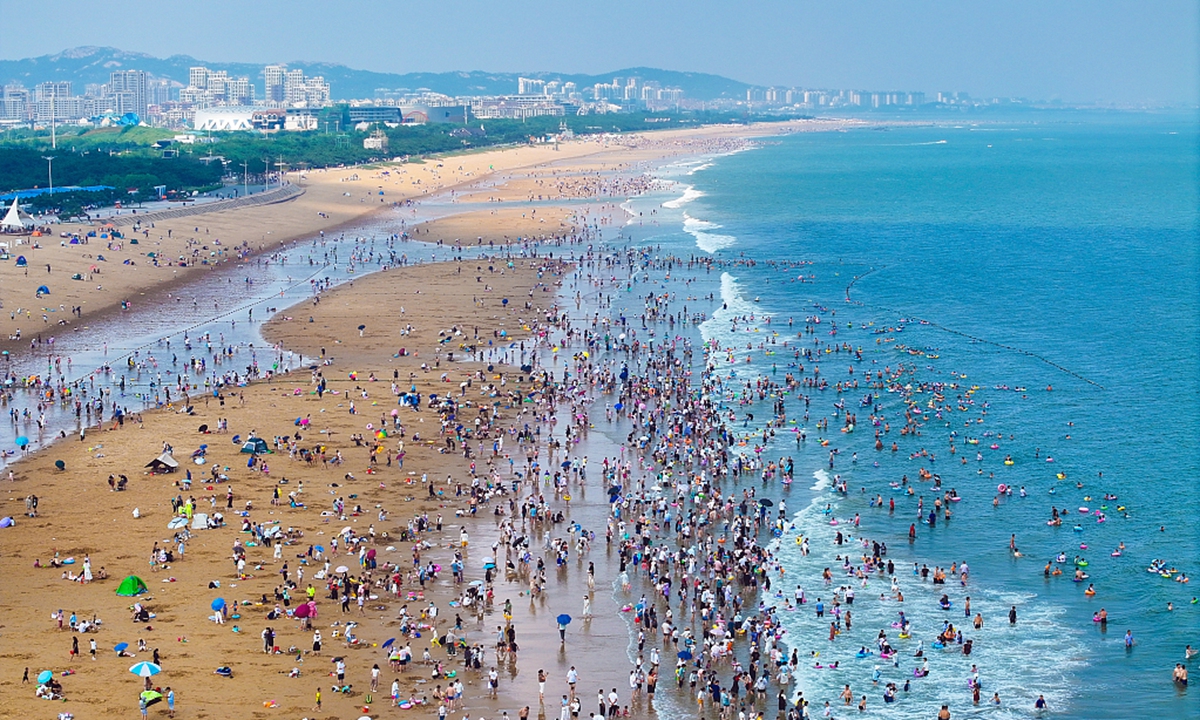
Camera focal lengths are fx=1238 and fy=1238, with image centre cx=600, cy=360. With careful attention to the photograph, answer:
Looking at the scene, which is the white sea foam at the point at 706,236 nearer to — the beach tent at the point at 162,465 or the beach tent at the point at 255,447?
the beach tent at the point at 255,447

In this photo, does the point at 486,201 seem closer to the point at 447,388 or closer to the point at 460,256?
the point at 460,256

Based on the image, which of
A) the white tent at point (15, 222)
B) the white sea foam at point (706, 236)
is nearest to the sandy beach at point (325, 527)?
the white tent at point (15, 222)

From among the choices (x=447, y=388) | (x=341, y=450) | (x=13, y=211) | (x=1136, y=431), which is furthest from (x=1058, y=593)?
(x=13, y=211)

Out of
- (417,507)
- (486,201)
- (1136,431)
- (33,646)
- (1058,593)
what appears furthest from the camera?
(486,201)

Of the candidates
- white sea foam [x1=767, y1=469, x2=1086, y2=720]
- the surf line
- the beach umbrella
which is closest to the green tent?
the beach umbrella

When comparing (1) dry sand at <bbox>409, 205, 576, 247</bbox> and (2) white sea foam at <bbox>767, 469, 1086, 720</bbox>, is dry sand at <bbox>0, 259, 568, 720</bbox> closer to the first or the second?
(2) white sea foam at <bbox>767, 469, 1086, 720</bbox>

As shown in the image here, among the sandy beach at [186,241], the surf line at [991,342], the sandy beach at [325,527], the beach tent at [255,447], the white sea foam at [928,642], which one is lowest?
the white sea foam at [928,642]
